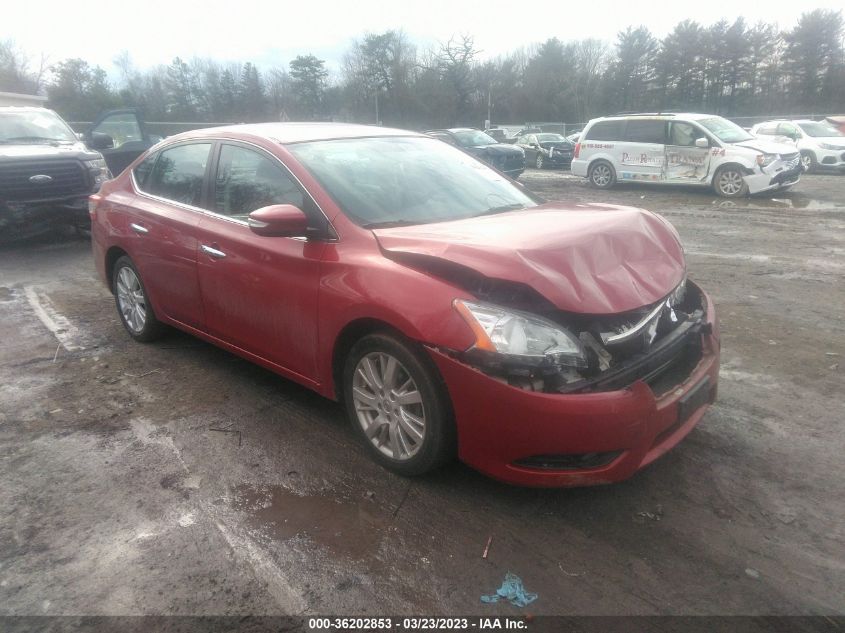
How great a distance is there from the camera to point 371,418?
324cm

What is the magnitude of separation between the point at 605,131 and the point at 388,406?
Result: 15.0 metres

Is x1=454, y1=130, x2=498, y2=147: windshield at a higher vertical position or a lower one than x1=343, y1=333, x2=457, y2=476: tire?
higher

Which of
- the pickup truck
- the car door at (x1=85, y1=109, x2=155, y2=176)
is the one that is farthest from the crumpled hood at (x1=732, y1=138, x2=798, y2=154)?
the pickup truck

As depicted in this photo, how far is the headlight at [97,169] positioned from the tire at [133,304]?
4.90 m

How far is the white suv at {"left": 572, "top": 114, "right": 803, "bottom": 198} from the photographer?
44.2 feet

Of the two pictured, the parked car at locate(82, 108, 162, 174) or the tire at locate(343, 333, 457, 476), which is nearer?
the tire at locate(343, 333, 457, 476)

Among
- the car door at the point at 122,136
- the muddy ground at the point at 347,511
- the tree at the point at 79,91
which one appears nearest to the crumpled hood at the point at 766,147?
the muddy ground at the point at 347,511

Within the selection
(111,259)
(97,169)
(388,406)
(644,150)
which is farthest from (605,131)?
(388,406)

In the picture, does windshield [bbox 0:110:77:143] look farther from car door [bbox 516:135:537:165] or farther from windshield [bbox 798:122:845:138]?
windshield [bbox 798:122:845:138]

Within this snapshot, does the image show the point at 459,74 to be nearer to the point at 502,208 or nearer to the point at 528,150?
the point at 528,150

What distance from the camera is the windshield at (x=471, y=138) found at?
20.4m

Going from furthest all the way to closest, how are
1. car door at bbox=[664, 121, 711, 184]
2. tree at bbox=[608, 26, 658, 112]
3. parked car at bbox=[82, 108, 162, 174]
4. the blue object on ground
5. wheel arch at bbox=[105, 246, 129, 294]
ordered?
tree at bbox=[608, 26, 658, 112] → car door at bbox=[664, 121, 711, 184] → parked car at bbox=[82, 108, 162, 174] → wheel arch at bbox=[105, 246, 129, 294] → the blue object on ground

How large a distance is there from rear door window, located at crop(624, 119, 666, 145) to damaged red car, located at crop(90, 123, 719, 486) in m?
12.1

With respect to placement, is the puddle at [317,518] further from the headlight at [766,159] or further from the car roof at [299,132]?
the headlight at [766,159]
